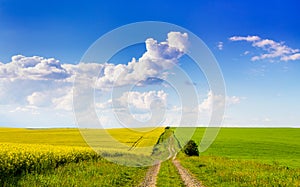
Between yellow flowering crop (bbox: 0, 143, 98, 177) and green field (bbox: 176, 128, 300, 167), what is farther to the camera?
green field (bbox: 176, 128, 300, 167)

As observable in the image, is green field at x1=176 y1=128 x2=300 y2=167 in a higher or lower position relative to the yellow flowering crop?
lower

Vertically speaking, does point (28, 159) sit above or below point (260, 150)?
above

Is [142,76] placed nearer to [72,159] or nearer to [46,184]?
[72,159]

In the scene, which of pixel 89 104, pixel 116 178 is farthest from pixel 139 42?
pixel 116 178

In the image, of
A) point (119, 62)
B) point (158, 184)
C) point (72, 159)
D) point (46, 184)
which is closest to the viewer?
point (46, 184)

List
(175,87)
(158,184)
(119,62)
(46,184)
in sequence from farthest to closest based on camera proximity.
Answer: (175,87) < (119,62) < (158,184) < (46,184)

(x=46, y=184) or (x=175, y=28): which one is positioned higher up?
(x=175, y=28)

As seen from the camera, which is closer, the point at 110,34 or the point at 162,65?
the point at 110,34

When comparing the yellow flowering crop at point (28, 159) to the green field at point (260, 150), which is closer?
the yellow flowering crop at point (28, 159)

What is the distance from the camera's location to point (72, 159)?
2512 centimetres

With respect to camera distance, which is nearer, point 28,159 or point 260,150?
point 28,159

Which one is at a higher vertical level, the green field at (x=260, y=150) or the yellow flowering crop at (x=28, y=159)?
the yellow flowering crop at (x=28, y=159)

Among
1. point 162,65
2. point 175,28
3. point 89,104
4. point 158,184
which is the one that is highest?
point 175,28

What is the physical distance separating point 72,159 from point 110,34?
30.9ft
